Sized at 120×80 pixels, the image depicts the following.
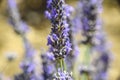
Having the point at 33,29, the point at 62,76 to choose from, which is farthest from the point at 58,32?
the point at 33,29

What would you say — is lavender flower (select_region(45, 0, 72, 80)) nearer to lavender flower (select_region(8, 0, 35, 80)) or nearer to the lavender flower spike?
the lavender flower spike

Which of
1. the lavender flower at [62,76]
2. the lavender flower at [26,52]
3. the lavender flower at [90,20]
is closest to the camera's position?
the lavender flower at [62,76]

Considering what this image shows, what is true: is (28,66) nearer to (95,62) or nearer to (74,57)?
(74,57)

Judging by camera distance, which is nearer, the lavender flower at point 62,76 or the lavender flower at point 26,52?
the lavender flower at point 62,76

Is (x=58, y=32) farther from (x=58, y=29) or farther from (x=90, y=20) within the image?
(x=90, y=20)

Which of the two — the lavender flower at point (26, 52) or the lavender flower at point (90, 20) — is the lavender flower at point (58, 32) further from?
the lavender flower at point (90, 20)

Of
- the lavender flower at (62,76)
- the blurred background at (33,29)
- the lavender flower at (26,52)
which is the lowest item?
the lavender flower at (62,76)

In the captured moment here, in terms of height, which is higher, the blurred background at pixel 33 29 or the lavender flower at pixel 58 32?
the blurred background at pixel 33 29

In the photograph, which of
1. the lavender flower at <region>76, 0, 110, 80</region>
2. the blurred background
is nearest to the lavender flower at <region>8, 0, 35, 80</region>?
the lavender flower at <region>76, 0, 110, 80</region>

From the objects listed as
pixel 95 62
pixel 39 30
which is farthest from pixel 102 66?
pixel 39 30

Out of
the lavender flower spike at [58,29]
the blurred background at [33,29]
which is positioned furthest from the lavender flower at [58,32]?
the blurred background at [33,29]
